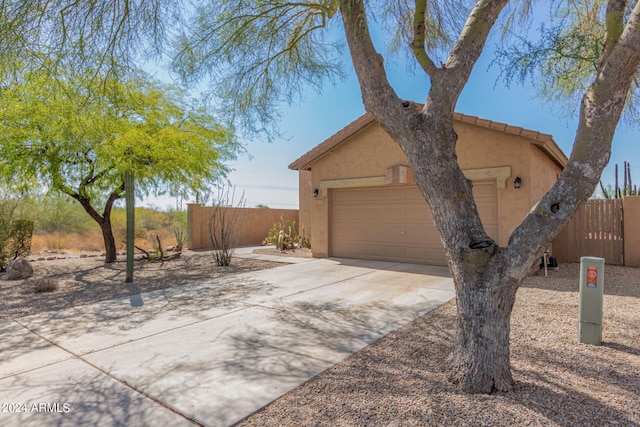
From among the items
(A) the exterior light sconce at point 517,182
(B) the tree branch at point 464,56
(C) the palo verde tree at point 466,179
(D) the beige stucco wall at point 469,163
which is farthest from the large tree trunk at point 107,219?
(A) the exterior light sconce at point 517,182

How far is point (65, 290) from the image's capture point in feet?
23.9

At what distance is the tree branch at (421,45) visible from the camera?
11.8 feet

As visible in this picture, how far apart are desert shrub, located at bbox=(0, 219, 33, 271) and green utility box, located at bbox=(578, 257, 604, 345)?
12340 mm

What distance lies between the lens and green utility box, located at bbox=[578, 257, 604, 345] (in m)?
4.07

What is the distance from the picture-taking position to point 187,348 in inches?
161

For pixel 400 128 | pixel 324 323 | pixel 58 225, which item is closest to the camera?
A: pixel 400 128

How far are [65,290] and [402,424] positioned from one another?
746 cm

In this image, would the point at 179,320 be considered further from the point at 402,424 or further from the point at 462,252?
the point at 462,252

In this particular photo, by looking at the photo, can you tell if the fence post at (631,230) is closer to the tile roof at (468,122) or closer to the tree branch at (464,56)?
the tile roof at (468,122)

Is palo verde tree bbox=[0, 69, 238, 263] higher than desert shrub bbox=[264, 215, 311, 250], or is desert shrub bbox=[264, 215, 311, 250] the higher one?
palo verde tree bbox=[0, 69, 238, 263]

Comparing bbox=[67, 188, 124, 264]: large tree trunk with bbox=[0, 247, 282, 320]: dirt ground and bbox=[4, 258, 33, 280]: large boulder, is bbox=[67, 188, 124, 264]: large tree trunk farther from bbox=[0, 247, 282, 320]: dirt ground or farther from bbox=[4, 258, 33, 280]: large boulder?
bbox=[4, 258, 33, 280]: large boulder

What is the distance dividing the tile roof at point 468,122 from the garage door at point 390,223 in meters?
1.36

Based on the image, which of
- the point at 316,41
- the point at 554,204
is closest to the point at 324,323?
the point at 554,204

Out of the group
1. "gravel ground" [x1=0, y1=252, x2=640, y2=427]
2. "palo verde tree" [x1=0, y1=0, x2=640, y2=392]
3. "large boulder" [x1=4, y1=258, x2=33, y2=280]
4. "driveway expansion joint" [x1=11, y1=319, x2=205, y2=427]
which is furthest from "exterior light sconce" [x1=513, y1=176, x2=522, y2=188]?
"large boulder" [x1=4, y1=258, x2=33, y2=280]
